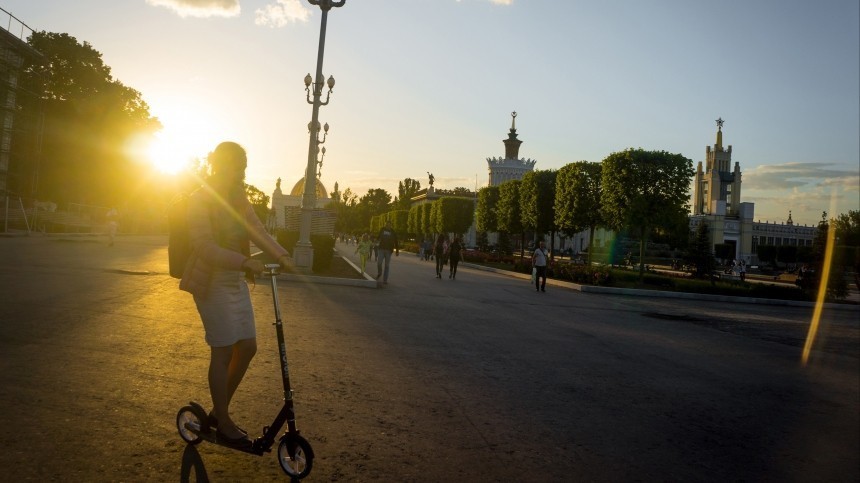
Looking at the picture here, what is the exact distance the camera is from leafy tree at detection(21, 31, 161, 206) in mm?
45781

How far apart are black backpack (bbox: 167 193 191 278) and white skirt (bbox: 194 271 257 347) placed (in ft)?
0.74

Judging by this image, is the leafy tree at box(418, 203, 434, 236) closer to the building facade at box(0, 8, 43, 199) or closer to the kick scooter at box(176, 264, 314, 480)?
the building facade at box(0, 8, 43, 199)

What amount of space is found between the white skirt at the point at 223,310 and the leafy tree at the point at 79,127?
1899 inches

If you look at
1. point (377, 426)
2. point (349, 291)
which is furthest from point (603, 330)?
point (377, 426)

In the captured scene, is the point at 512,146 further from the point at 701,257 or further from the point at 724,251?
the point at 701,257

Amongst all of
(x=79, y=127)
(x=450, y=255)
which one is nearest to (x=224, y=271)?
(x=450, y=255)

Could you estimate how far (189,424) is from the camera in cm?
422

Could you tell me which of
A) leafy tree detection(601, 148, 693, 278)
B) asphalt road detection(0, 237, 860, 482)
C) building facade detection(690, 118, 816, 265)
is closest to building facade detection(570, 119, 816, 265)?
building facade detection(690, 118, 816, 265)

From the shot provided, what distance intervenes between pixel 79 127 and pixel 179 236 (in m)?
49.0

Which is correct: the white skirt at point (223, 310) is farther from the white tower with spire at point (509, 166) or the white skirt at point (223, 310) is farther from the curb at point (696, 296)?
the white tower with spire at point (509, 166)

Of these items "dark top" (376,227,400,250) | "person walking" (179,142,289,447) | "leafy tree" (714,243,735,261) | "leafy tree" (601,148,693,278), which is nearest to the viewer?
"person walking" (179,142,289,447)

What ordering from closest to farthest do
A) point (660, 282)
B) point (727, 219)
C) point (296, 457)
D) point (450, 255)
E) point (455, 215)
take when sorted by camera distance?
point (296, 457), point (450, 255), point (660, 282), point (455, 215), point (727, 219)

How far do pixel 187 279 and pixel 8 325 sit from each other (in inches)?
229

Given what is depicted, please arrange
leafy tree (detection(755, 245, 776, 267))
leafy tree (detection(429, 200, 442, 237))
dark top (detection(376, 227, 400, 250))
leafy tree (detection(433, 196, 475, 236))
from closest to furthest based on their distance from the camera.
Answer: dark top (detection(376, 227, 400, 250)) → leafy tree (detection(433, 196, 475, 236)) → leafy tree (detection(429, 200, 442, 237)) → leafy tree (detection(755, 245, 776, 267))
